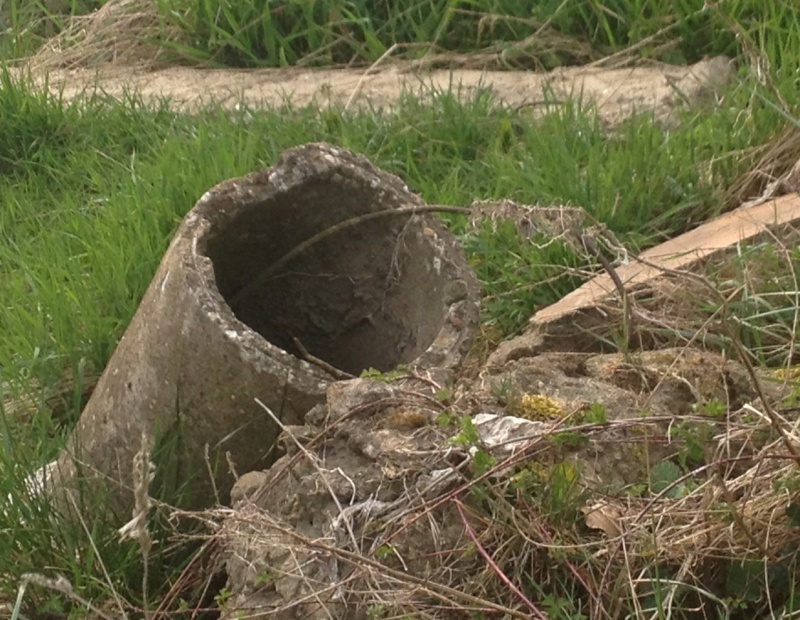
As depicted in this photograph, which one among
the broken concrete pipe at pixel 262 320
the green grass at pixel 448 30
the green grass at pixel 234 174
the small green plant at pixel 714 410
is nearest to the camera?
the small green plant at pixel 714 410

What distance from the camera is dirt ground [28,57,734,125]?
4.64 m

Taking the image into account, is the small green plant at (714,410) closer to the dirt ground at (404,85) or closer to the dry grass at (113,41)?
the dirt ground at (404,85)

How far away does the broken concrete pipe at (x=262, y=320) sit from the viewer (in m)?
2.43

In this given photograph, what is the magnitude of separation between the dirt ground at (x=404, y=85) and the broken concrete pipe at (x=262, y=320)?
183 cm

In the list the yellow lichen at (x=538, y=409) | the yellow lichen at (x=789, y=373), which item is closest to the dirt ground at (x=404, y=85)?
the yellow lichen at (x=789, y=373)

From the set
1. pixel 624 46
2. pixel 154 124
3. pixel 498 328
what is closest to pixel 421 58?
pixel 624 46

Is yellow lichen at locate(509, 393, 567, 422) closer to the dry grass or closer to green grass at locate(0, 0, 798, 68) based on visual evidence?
green grass at locate(0, 0, 798, 68)

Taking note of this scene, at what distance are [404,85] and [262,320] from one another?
83.2 inches

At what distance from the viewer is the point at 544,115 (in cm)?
442

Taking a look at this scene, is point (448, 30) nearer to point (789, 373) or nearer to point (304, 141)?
point (304, 141)

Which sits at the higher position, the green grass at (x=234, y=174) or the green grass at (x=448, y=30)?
the green grass at (x=448, y=30)

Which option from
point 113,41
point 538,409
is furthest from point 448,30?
point 538,409

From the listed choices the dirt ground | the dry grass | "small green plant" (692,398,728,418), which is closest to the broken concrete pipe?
"small green plant" (692,398,728,418)

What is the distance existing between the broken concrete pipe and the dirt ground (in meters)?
1.83
